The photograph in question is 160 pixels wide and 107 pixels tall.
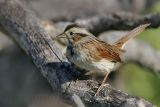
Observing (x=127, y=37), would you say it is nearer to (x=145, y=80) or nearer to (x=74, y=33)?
(x=74, y=33)

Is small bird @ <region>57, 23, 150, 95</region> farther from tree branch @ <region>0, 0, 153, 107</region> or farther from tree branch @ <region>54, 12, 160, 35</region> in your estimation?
tree branch @ <region>54, 12, 160, 35</region>

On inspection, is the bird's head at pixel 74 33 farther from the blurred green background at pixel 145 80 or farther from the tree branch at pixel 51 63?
the blurred green background at pixel 145 80

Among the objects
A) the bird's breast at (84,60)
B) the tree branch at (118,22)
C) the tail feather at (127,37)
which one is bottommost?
the bird's breast at (84,60)

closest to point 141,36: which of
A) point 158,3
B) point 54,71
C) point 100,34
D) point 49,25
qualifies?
point 158,3

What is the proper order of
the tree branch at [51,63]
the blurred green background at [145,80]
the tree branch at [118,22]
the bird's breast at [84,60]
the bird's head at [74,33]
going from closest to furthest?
the tree branch at [51,63]
the bird's breast at [84,60]
the bird's head at [74,33]
the tree branch at [118,22]
the blurred green background at [145,80]

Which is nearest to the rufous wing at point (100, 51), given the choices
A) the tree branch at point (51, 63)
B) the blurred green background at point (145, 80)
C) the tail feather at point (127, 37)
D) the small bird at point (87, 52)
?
the small bird at point (87, 52)

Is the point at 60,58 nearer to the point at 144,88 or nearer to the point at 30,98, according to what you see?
the point at 30,98

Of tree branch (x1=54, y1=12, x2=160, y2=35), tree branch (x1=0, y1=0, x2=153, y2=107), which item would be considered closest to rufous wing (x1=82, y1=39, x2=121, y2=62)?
tree branch (x1=0, y1=0, x2=153, y2=107)
